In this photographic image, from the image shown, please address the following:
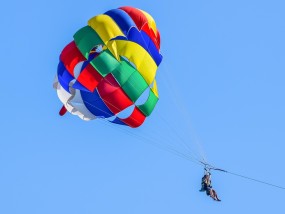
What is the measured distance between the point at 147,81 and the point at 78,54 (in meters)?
2.39

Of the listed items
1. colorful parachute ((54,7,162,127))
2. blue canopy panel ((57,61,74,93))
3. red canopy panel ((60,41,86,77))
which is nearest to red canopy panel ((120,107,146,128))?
colorful parachute ((54,7,162,127))

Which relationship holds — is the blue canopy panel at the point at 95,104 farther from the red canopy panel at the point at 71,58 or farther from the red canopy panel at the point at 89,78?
the red canopy panel at the point at 71,58

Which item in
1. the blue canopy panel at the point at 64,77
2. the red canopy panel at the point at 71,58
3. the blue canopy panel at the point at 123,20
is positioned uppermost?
the blue canopy panel at the point at 123,20

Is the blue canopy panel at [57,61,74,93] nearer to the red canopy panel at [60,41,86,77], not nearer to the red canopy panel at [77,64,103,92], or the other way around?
the red canopy panel at [60,41,86,77]

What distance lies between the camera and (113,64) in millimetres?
24031

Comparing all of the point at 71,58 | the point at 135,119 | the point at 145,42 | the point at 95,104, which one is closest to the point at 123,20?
the point at 145,42

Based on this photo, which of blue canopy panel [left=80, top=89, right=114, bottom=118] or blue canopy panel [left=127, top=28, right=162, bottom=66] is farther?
blue canopy panel [left=80, top=89, right=114, bottom=118]

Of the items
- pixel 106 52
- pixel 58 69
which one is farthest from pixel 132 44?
pixel 58 69

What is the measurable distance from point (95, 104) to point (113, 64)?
1909 mm

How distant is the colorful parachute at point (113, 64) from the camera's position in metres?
24.0

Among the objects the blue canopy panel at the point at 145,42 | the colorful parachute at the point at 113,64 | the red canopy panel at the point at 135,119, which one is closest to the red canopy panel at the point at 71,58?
the colorful parachute at the point at 113,64

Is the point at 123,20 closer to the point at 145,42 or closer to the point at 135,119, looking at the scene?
the point at 145,42

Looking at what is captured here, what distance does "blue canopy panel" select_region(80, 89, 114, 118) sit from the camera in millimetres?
25109

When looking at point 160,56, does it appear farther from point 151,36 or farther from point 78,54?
point 78,54
